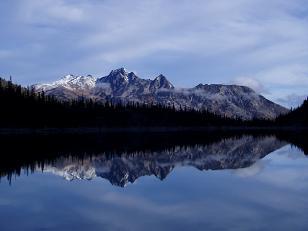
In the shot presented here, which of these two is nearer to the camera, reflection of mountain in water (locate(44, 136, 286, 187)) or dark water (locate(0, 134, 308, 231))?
dark water (locate(0, 134, 308, 231))

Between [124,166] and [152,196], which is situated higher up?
[152,196]

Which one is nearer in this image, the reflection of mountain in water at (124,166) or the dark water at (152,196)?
the dark water at (152,196)

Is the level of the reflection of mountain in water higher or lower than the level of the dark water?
lower

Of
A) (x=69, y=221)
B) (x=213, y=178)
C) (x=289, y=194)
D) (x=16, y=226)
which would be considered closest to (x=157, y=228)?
(x=69, y=221)

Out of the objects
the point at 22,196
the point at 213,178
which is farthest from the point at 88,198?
the point at 213,178

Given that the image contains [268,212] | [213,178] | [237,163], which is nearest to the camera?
[268,212]

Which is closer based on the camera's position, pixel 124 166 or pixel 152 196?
pixel 152 196

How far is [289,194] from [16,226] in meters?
17.5

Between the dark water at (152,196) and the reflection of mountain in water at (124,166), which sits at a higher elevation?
the dark water at (152,196)

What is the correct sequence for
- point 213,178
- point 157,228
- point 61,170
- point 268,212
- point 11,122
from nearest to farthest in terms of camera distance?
point 157,228, point 268,212, point 213,178, point 61,170, point 11,122

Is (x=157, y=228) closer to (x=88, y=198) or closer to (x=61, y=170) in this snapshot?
(x=88, y=198)

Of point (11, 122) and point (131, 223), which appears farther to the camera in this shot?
point (11, 122)

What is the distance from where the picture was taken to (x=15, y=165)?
51594mm

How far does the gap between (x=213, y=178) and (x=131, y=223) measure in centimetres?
2023
